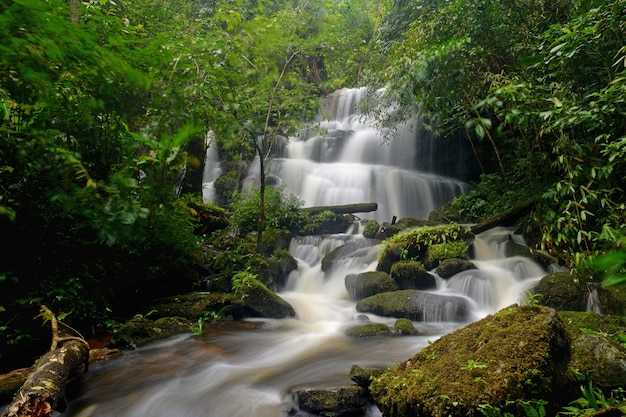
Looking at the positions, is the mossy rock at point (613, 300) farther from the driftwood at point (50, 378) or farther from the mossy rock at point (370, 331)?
the driftwood at point (50, 378)

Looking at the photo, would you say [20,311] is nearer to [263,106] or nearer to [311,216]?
[263,106]

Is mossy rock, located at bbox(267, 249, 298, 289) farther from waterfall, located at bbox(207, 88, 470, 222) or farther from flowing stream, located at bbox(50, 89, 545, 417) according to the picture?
waterfall, located at bbox(207, 88, 470, 222)

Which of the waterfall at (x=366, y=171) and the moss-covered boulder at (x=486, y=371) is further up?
the waterfall at (x=366, y=171)

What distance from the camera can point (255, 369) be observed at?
4.53m

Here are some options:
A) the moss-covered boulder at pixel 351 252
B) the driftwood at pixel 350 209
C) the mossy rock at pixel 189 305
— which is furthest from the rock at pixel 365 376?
the driftwood at pixel 350 209

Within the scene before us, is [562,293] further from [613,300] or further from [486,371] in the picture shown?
[486,371]

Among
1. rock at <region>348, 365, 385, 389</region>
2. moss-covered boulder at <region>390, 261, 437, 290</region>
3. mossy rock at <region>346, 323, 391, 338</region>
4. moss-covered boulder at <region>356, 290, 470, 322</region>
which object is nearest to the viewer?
rock at <region>348, 365, 385, 389</region>

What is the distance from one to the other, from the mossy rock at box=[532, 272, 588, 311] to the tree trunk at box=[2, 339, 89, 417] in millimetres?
5824

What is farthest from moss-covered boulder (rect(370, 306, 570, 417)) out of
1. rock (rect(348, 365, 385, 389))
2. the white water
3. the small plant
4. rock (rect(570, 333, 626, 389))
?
the white water

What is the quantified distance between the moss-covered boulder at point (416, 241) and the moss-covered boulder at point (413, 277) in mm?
480

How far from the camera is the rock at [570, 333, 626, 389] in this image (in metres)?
2.46

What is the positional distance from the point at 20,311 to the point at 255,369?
2.74 meters

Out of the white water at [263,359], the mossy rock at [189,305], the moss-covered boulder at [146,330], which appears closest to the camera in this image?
the white water at [263,359]

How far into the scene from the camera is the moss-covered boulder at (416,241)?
8031 millimetres
